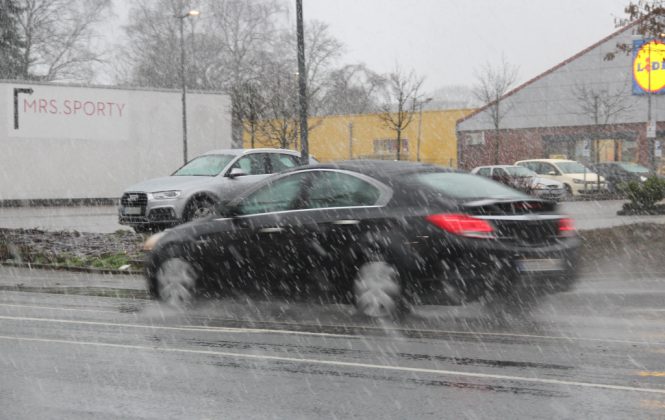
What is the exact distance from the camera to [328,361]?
23.5 ft

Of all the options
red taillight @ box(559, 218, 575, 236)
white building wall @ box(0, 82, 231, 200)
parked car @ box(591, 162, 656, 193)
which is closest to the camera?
red taillight @ box(559, 218, 575, 236)

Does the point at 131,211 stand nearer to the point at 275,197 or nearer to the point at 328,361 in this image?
the point at 275,197

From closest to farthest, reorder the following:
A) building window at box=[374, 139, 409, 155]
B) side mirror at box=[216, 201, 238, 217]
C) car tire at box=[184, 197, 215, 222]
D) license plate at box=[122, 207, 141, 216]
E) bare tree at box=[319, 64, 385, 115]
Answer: side mirror at box=[216, 201, 238, 217], car tire at box=[184, 197, 215, 222], license plate at box=[122, 207, 141, 216], building window at box=[374, 139, 409, 155], bare tree at box=[319, 64, 385, 115]

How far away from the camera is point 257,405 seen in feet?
18.9

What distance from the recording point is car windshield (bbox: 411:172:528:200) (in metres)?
9.10

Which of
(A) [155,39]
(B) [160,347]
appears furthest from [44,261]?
(A) [155,39]

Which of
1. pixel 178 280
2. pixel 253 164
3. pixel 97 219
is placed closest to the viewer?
pixel 178 280

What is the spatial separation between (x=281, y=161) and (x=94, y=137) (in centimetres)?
2103

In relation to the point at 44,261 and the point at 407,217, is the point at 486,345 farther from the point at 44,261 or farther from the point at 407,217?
the point at 44,261

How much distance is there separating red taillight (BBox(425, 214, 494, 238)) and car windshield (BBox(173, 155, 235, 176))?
10413 millimetres

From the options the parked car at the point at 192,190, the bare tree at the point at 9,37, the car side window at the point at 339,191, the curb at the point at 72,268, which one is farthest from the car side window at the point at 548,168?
the bare tree at the point at 9,37

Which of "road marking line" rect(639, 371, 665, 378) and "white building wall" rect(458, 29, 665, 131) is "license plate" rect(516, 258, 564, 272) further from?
"white building wall" rect(458, 29, 665, 131)

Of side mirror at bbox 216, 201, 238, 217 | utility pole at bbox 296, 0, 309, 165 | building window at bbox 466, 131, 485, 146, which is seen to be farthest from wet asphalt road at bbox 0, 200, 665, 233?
building window at bbox 466, 131, 485, 146

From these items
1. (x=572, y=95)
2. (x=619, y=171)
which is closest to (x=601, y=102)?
(x=572, y=95)
